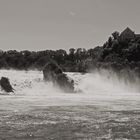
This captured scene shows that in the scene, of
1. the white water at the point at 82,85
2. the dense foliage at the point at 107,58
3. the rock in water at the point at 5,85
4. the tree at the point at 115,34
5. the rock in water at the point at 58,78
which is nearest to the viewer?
the rock in water at the point at 5,85

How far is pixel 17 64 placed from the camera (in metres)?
97.9

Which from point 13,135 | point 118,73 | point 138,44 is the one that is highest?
point 138,44

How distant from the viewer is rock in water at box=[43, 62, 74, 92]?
58.6 meters

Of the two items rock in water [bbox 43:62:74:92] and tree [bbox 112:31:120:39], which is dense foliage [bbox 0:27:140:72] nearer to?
tree [bbox 112:31:120:39]

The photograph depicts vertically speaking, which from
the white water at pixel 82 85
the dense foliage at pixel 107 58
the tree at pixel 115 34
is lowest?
the white water at pixel 82 85

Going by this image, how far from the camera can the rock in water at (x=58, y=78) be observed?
192 ft

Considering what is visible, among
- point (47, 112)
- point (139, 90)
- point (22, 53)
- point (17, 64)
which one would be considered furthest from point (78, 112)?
point (22, 53)

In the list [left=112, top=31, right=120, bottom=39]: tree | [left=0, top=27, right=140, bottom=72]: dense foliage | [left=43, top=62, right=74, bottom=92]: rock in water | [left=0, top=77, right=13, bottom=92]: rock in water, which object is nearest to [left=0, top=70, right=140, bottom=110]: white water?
[left=43, top=62, right=74, bottom=92]: rock in water

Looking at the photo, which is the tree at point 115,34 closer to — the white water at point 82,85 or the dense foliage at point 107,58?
the dense foliage at point 107,58

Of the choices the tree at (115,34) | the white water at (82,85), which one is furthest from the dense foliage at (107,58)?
the white water at (82,85)

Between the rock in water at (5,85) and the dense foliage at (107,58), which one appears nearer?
the rock in water at (5,85)

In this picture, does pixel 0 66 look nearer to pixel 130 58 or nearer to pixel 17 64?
pixel 17 64

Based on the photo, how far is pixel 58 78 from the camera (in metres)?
59.6

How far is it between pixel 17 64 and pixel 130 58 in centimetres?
2680
